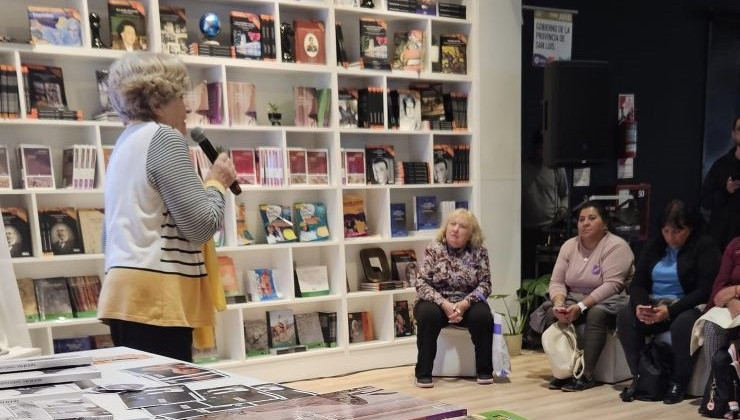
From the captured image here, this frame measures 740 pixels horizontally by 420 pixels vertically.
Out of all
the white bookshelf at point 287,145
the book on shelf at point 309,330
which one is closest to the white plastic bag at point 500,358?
the white bookshelf at point 287,145

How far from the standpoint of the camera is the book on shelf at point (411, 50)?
467 cm

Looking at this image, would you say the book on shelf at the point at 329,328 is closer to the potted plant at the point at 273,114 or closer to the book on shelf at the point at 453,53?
the potted plant at the point at 273,114

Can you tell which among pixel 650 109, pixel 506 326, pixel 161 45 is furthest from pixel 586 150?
pixel 161 45

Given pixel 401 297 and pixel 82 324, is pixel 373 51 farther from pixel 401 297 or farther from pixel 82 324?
pixel 82 324

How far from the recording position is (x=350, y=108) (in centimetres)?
448

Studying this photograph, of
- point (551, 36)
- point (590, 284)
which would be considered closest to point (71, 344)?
point (590, 284)

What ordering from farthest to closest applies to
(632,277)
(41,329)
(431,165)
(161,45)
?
(431,165) → (632,277) → (161,45) → (41,329)

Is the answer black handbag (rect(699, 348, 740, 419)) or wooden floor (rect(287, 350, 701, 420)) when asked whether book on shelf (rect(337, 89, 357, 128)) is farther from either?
black handbag (rect(699, 348, 740, 419))

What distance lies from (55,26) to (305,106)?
4.87 ft

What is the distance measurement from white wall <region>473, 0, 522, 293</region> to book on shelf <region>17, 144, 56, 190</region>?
Result: 2.77 meters

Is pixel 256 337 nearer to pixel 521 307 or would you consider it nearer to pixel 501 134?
pixel 521 307

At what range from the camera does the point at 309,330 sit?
443 centimetres

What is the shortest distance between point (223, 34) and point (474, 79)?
5.80 feet

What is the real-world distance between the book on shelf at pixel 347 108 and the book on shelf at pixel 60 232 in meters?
1.72
